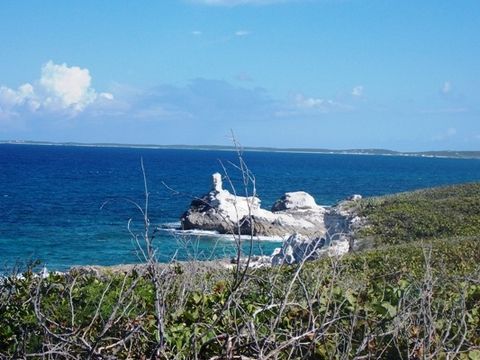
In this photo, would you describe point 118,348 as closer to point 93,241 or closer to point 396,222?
point 396,222

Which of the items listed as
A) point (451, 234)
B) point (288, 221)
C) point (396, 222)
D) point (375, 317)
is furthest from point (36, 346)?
point (288, 221)

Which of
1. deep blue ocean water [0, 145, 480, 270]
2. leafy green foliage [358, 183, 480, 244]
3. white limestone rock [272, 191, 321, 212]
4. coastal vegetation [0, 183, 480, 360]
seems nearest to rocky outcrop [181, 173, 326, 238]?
white limestone rock [272, 191, 321, 212]

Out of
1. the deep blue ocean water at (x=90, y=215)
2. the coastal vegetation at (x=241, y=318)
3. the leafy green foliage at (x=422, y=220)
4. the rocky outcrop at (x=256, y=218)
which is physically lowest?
the deep blue ocean water at (x=90, y=215)

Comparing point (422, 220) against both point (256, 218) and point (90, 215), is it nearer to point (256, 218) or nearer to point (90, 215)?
point (256, 218)

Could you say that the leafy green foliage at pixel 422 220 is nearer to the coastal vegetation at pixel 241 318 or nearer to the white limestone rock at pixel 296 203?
the white limestone rock at pixel 296 203

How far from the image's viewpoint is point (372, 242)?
2752cm

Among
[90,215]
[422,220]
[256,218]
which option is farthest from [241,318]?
[90,215]

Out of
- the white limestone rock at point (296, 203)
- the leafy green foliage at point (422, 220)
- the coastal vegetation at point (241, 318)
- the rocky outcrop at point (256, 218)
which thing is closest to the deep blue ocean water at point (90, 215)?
the coastal vegetation at point (241, 318)

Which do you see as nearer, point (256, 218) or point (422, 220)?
point (422, 220)

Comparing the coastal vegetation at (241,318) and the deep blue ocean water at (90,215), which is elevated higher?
the coastal vegetation at (241,318)

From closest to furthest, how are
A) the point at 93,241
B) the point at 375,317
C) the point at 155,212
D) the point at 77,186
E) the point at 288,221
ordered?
the point at 375,317 → the point at 93,241 → the point at 288,221 → the point at 155,212 → the point at 77,186

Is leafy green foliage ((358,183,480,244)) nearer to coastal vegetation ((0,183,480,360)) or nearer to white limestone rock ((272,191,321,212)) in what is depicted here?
white limestone rock ((272,191,321,212))

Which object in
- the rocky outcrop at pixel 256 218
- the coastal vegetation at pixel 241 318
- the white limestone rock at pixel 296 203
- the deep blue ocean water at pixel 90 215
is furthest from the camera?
the white limestone rock at pixel 296 203

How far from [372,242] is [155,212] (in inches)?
1321
